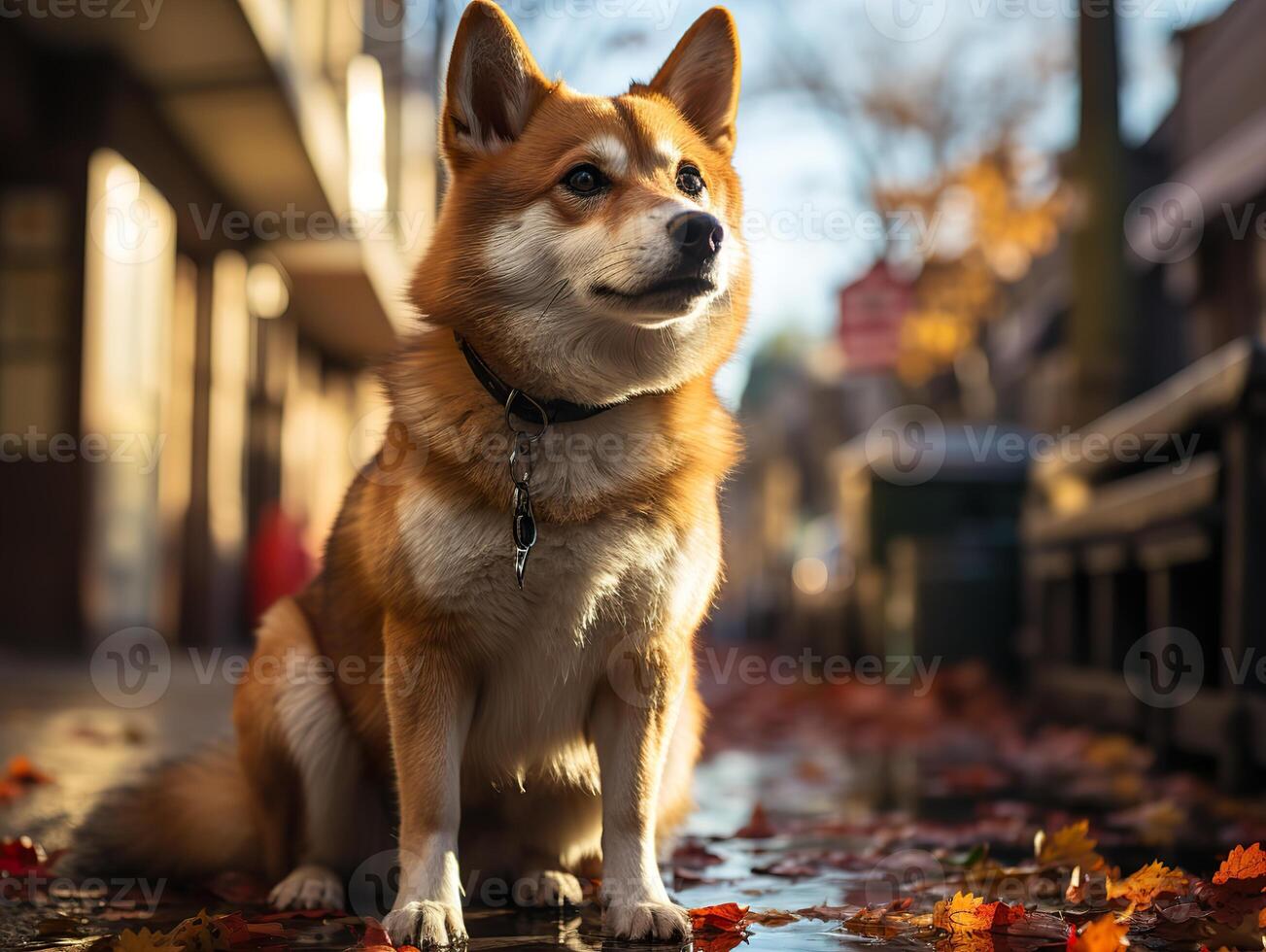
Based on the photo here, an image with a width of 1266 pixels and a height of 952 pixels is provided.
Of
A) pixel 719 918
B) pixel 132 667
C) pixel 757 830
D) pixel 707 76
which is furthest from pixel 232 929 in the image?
pixel 132 667

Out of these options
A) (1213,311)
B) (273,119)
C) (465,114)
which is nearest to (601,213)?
(465,114)

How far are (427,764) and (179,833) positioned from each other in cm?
94

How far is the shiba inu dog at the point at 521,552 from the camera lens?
257cm

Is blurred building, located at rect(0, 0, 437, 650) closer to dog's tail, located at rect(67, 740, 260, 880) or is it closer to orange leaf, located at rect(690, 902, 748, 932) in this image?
dog's tail, located at rect(67, 740, 260, 880)

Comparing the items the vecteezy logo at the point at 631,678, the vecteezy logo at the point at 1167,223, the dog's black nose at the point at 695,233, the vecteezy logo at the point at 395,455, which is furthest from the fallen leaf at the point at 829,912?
the vecteezy logo at the point at 1167,223

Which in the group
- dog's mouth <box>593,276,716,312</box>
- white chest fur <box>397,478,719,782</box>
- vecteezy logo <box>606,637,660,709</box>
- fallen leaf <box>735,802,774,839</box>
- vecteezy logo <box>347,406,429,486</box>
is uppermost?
dog's mouth <box>593,276,716,312</box>

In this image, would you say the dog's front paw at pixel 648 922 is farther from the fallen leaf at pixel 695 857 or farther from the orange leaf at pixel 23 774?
the orange leaf at pixel 23 774

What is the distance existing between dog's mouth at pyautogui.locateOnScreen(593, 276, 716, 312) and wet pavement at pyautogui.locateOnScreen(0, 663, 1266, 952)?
1.30 m

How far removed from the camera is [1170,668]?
5.30 metres

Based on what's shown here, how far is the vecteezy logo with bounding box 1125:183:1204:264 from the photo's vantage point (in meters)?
12.7

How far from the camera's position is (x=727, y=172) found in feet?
10.3

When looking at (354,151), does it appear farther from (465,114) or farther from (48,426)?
(465,114)

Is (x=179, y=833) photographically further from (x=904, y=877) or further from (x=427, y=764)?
(x=904, y=877)

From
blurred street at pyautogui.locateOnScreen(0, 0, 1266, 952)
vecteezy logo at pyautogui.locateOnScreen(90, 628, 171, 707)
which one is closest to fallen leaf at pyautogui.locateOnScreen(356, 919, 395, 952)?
blurred street at pyautogui.locateOnScreen(0, 0, 1266, 952)
